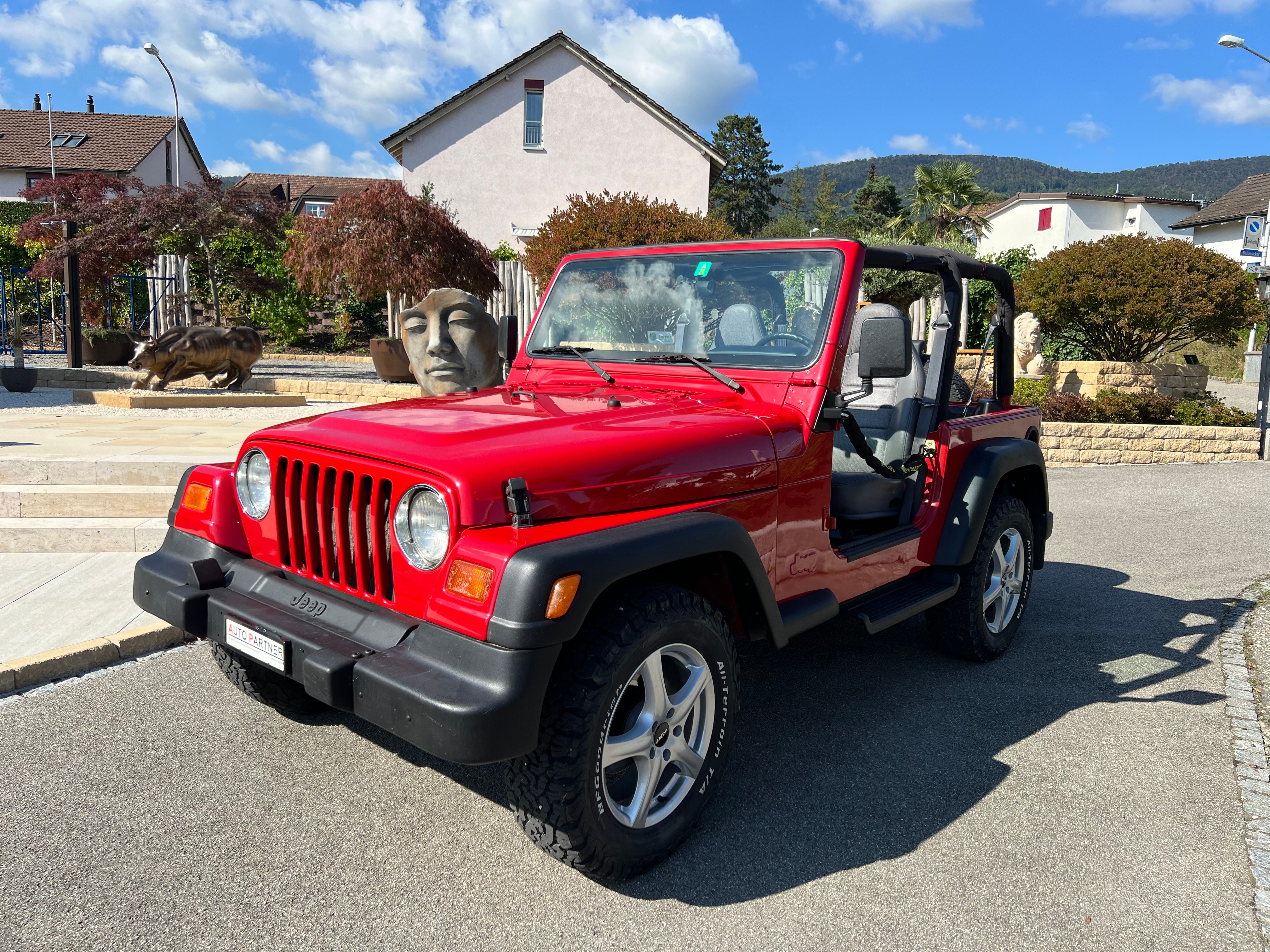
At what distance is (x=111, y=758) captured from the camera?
341 centimetres

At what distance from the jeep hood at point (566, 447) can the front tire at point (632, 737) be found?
0.35 meters

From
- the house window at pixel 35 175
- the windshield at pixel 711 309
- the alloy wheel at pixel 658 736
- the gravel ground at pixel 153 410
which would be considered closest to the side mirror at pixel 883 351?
the windshield at pixel 711 309

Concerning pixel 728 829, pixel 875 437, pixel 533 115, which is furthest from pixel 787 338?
pixel 533 115

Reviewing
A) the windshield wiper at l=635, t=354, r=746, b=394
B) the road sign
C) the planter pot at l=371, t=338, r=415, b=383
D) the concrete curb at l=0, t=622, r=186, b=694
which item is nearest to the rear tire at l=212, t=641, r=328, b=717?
the concrete curb at l=0, t=622, r=186, b=694

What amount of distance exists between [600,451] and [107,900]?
191 centimetres

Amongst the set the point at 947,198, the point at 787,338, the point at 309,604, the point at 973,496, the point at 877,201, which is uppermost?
the point at 877,201

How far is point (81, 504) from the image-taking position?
634cm

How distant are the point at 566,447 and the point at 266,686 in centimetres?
183

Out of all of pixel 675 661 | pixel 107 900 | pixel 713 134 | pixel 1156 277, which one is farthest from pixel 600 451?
pixel 713 134

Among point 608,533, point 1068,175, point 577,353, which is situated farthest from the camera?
point 1068,175

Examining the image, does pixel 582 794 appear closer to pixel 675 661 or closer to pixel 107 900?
pixel 675 661

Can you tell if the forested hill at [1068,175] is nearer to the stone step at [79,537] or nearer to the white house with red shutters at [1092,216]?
the white house with red shutters at [1092,216]

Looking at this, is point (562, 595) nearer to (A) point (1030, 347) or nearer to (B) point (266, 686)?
(B) point (266, 686)

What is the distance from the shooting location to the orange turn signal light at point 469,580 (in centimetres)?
240
